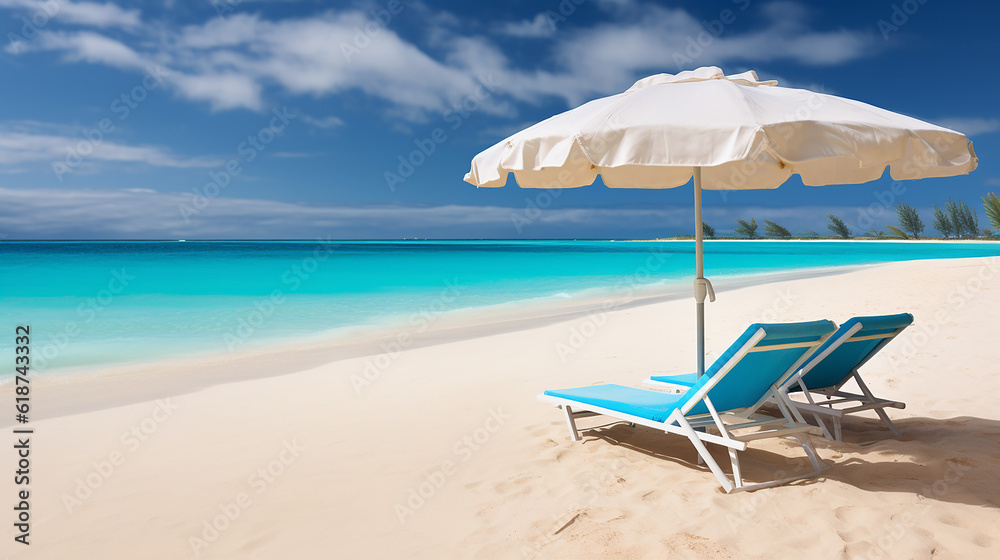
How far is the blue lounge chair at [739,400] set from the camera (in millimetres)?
2867

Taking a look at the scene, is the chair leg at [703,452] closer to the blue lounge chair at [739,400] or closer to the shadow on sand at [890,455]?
the blue lounge chair at [739,400]

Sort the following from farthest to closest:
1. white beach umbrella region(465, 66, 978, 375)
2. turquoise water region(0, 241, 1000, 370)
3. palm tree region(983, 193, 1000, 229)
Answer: palm tree region(983, 193, 1000, 229), turquoise water region(0, 241, 1000, 370), white beach umbrella region(465, 66, 978, 375)

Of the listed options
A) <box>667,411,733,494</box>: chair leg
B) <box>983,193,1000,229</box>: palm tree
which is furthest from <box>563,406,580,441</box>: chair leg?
<box>983,193,1000,229</box>: palm tree

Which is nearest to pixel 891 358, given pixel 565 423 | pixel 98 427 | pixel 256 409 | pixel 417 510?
pixel 565 423

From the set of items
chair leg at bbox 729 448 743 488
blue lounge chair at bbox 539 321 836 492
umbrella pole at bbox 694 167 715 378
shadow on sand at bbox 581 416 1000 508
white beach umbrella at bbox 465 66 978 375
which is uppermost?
white beach umbrella at bbox 465 66 978 375

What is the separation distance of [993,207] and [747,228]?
3049 cm

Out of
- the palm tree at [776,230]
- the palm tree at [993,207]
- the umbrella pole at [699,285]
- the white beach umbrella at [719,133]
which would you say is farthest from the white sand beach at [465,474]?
the palm tree at [776,230]

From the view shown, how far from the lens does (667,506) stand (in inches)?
107

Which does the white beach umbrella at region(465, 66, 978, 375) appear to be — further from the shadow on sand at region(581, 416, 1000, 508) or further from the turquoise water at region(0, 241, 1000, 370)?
the turquoise water at region(0, 241, 1000, 370)

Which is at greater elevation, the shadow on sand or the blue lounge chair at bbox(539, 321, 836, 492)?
the blue lounge chair at bbox(539, 321, 836, 492)

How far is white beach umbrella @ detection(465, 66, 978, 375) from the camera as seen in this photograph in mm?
2426

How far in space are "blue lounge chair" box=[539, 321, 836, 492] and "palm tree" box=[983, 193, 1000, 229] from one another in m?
46.8

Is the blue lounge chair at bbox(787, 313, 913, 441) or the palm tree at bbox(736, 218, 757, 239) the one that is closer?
the blue lounge chair at bbox(787, 313, 913, 441)

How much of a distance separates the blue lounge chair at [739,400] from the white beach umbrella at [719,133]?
0.84 meters
